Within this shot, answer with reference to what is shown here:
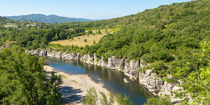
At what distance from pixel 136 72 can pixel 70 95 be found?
25022mm

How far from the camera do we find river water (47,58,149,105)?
39.6 meters

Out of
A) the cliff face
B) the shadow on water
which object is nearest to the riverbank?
the shadow on water

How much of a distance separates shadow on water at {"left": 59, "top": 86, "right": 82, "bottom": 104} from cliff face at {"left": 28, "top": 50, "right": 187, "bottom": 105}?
68.1 ft

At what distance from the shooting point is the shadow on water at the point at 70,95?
3750 cm

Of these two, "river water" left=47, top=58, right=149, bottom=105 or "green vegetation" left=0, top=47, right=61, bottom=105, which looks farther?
"river water" left=47, top=58, right=149, bottom=105

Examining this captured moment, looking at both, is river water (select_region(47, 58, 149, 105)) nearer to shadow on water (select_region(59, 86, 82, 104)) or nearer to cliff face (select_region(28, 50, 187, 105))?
cliff face (select_region(28, 50, 187, 105))

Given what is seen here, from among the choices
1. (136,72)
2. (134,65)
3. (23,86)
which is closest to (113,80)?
(136,72)

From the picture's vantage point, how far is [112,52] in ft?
211

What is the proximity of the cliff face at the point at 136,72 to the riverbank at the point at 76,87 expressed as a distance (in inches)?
506

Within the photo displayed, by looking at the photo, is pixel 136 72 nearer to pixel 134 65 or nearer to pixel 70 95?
pixel 134 65

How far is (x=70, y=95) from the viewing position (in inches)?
1594

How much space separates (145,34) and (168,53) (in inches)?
819

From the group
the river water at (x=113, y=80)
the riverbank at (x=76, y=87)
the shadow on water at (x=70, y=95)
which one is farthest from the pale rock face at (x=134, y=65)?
the shadow on water at (x=70, y=95)

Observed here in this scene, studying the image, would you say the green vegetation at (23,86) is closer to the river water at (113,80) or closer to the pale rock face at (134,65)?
the river water at (113,80)
